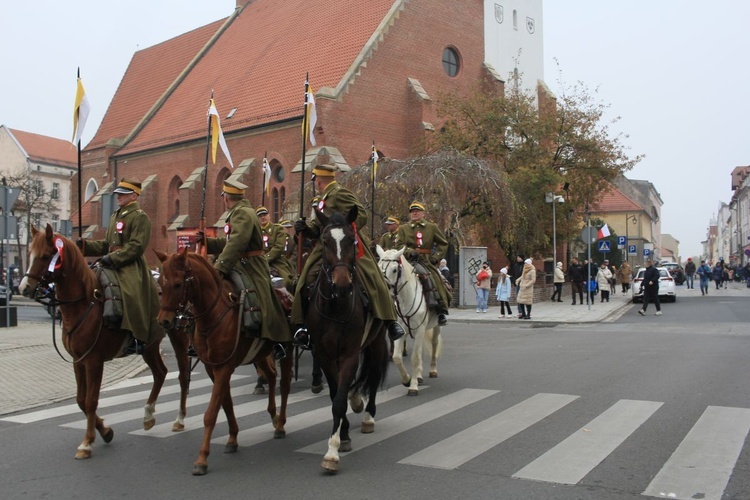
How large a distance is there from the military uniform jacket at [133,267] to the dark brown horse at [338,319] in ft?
5.89

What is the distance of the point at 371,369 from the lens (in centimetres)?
733

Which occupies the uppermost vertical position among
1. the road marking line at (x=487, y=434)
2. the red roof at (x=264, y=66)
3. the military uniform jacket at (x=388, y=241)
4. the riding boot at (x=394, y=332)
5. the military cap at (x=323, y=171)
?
the red roof at (x=264, y=66)

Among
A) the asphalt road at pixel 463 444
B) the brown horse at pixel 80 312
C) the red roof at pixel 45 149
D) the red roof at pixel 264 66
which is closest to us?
the asphalt road at pixel 463 444

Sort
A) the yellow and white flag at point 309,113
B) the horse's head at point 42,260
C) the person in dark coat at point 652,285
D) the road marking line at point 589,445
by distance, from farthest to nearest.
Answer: the person in dark coat at point 652,285
the yellow and white flag at point 309,113
the horse's head at point 42,260
the road marking line at point 589,445

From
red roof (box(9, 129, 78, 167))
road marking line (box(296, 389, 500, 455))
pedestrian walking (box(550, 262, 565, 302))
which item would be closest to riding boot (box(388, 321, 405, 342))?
road marking line (box(296, 389, 500, 455))

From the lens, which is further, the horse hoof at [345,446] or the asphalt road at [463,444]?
the horse hoof at [345,446]

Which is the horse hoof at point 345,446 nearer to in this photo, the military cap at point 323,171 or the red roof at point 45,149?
the military cap at point 323,171

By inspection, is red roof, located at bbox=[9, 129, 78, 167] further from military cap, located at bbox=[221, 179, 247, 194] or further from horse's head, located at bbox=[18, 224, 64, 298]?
horse's head, located at bbox=[18, 224, 64, 298]

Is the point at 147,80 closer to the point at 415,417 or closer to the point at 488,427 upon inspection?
the point at 415,417

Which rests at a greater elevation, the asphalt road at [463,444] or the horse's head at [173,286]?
the horse's head at [173,286]

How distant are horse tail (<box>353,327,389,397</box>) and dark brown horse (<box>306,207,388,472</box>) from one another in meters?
0.32

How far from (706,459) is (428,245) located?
5.62 meters

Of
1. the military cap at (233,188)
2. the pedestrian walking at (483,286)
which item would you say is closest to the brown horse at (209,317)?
the military cap at (233,188)

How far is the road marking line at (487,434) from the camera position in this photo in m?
6.31
